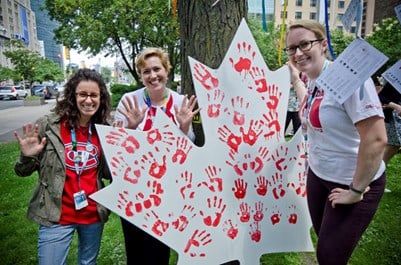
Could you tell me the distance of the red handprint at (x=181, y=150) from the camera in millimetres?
1565

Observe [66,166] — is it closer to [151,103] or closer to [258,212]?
[151,103]

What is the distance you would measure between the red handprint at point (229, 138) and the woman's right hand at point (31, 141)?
86 centimetres

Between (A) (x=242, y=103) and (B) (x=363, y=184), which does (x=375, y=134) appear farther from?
(A) (x=242, y=103)

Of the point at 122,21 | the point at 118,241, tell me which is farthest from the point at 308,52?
the point at 122,21

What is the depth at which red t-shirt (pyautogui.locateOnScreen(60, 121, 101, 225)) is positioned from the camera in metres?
1.62

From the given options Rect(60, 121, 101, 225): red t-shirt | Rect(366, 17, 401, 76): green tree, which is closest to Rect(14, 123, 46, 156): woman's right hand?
Rect(60, 121, 101, 225): red t-shirt

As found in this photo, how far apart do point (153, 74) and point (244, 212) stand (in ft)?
2.81

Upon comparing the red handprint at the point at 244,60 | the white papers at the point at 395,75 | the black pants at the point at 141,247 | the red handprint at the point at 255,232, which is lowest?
the black pants at the point at 141,247

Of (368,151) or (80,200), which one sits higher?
(368,151)

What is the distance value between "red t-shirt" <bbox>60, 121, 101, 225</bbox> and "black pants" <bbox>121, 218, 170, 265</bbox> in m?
0.24

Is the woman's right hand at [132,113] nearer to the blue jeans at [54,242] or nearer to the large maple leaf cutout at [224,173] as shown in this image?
the large maple leaf cutout at [224,173]

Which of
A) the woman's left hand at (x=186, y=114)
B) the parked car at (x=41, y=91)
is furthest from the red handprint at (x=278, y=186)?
the parked car at (x=41, y=91)

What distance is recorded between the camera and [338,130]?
4.47 ft

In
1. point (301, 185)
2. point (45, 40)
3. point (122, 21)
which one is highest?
point (45, 40)
